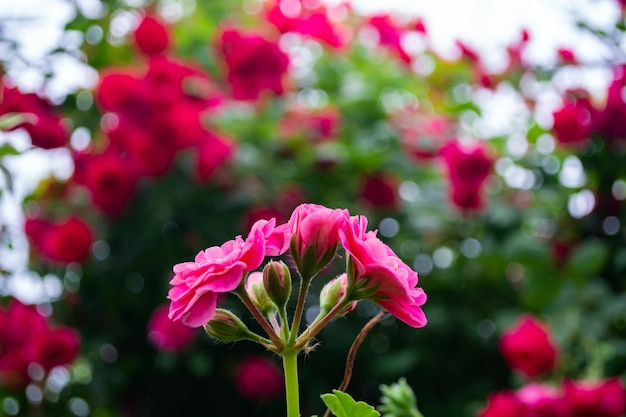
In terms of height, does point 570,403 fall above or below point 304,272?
below

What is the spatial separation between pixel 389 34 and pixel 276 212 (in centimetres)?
73

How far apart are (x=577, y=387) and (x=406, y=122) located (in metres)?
0.80

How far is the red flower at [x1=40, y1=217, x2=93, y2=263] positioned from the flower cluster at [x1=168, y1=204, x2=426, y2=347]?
1001 mm

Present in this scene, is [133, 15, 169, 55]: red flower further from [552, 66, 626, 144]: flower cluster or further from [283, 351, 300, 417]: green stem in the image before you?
[283, 351, 300, 417]: green stem

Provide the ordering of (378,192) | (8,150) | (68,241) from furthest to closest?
(378,192)
(68,241)
(8,150)

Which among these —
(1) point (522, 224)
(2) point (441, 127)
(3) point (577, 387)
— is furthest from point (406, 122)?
(3) point (577, 387)

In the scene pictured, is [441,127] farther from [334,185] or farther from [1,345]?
[1,345]

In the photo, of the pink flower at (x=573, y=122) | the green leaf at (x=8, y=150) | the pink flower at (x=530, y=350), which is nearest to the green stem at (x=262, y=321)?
the green leaf at (x=8, y=150)

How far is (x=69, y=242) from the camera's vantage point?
134cm

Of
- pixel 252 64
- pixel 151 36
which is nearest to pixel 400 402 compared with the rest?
pixel 252 64

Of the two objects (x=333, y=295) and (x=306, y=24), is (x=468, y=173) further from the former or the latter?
(x=333, y=295)

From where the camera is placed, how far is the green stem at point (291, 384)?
13.8 inches

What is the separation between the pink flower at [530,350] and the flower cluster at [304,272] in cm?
73

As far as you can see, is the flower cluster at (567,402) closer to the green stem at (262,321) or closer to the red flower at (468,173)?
the red flower at (468,173)
